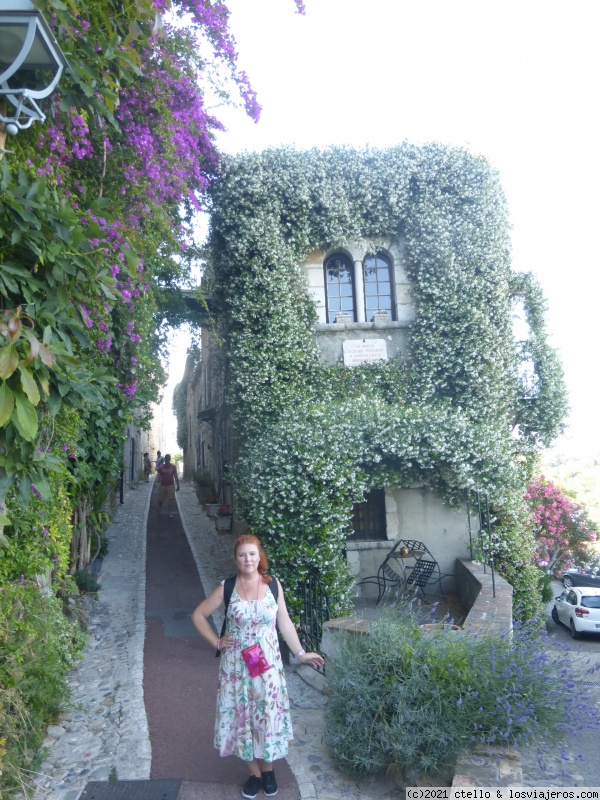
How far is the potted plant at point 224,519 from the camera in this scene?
13750mm

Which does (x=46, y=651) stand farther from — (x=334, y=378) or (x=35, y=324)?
(x=334, y=378)

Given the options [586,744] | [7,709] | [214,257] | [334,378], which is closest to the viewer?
[7,709]

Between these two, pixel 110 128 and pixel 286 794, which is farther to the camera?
pixel 110 128

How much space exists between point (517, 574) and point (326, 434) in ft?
12.6

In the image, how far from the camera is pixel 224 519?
13.8 meters

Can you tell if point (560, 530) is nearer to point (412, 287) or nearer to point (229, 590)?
point (412, 287)

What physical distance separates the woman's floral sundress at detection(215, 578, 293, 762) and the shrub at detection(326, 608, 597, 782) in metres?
0.54

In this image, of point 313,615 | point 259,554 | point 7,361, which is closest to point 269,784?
point 259,554

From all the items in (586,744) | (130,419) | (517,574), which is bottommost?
(586,744)

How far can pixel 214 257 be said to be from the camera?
11.3 m

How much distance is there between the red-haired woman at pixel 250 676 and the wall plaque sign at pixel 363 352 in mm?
7185

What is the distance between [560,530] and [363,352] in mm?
11921

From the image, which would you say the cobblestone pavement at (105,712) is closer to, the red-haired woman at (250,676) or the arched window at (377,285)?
the red-haired woman at (250,676)

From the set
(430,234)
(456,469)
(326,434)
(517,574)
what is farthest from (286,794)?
(430,234)
